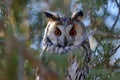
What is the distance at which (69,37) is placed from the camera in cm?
339

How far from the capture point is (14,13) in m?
1.34

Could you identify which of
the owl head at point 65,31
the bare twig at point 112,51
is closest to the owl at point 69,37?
the owl head at point 65,31

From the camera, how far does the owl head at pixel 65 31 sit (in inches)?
133

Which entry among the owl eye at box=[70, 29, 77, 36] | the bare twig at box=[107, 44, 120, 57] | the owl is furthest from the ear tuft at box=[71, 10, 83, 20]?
the bare twig at box=[107, 44, 120, 57]

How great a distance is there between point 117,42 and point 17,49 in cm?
255

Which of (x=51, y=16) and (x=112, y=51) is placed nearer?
(x=112, y=51)

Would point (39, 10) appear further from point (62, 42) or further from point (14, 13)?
point (14, 13)

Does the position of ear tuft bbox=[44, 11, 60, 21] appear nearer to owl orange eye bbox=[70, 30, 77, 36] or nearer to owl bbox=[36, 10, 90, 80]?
owl bbox=[36, 10, 90, 80]

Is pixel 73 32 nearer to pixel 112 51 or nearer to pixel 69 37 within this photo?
pixel 69 37

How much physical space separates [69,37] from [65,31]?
2.8 inches

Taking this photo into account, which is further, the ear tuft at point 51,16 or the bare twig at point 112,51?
the ear tuft at point 51,16

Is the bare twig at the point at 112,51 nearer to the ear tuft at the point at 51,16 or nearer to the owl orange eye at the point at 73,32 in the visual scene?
the owl orange eye at the point at 73,32

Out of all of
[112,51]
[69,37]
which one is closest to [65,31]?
[69,37]

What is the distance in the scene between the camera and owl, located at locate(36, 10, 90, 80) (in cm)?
336
